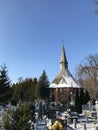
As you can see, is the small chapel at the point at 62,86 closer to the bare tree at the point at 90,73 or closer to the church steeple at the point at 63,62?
the church steeple at the point at 63,62

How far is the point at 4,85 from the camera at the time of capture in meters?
45.2

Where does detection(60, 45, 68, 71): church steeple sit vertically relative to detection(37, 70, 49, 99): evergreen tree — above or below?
→ above

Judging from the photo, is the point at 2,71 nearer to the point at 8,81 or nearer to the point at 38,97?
the point at 8,81

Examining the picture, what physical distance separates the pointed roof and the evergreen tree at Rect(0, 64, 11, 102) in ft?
117

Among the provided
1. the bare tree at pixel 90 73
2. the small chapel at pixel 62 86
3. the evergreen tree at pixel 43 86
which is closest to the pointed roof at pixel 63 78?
the small chapel at pixel 62 86

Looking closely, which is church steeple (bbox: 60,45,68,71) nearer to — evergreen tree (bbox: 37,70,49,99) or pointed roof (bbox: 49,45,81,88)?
pointed roof (bbox: 49,45,81,88)

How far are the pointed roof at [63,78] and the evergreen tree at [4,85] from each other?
35.7 metres

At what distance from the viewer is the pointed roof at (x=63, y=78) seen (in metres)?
82.6

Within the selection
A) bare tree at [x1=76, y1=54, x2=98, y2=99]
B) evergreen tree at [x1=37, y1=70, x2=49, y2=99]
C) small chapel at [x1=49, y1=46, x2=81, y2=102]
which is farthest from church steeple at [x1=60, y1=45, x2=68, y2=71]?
bare tree at [x1=76, y1=54, x2=98, y2=99]

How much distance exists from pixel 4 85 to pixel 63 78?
42.3 meters

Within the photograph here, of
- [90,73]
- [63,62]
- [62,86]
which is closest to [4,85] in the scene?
[90,73]

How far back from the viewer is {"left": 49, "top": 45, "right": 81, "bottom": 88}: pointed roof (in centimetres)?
8256

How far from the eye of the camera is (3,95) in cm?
4325

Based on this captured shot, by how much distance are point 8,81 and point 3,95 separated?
11.3 ft
